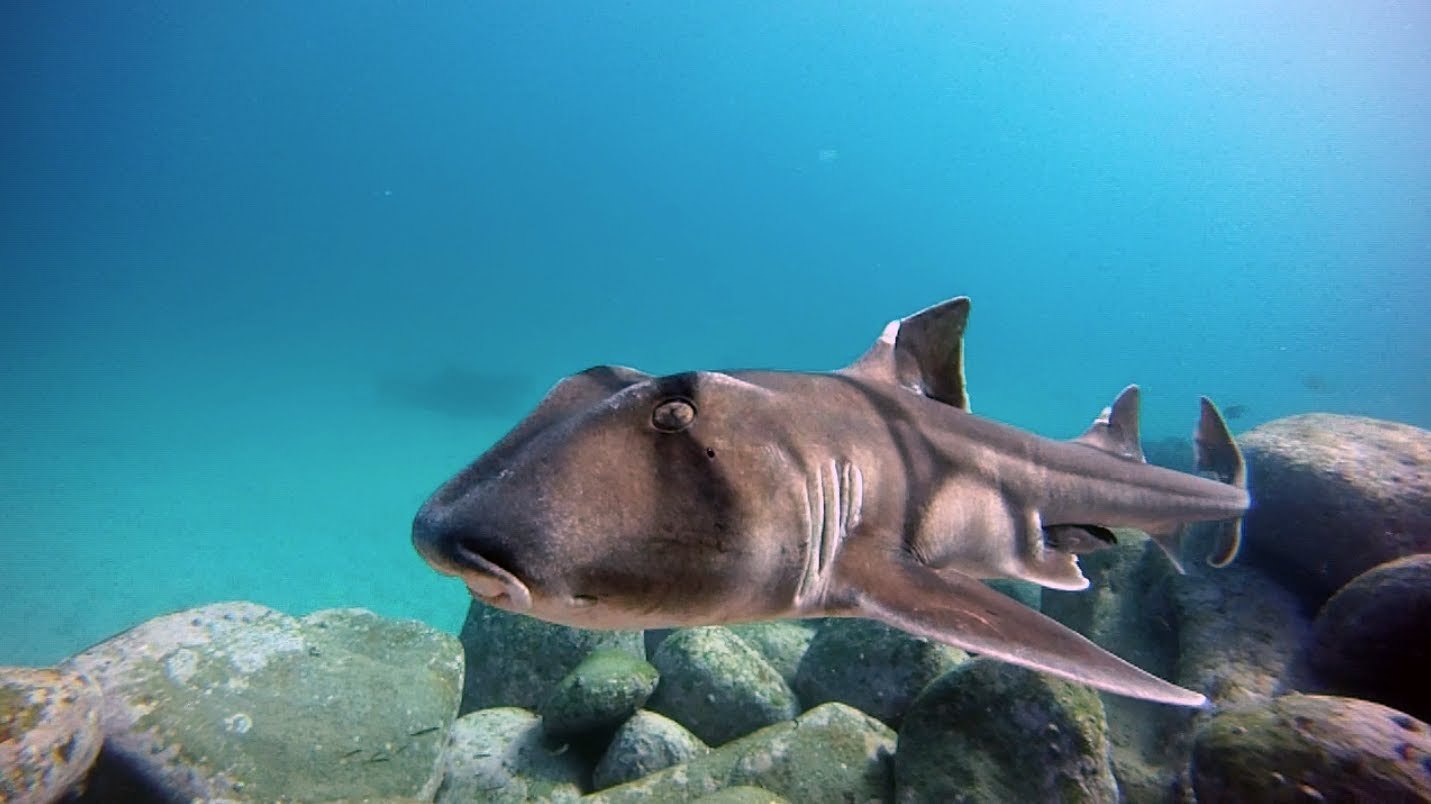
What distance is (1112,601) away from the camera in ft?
26.1

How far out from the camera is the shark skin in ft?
6.60

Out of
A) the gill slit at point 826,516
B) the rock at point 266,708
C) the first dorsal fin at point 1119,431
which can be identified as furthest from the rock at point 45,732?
the first dorsal fin at point 1119,431

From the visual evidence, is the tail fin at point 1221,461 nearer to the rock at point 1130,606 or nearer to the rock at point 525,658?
the rock at point 1130,606

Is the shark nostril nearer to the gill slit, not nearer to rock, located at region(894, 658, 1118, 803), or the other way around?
the gill slit

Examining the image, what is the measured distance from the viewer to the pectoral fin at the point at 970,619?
7.27 ft

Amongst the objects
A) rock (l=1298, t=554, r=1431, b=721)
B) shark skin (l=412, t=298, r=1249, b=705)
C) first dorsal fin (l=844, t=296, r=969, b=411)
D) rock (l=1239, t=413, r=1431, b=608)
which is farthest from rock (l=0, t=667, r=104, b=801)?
rock (l=1239, t=413, r=1431, b=608)

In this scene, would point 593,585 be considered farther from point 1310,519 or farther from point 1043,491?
point 1310,519

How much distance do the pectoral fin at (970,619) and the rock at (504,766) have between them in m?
4.59

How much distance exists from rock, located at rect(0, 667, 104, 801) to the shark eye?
218 inches

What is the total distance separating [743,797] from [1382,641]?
4.93 m

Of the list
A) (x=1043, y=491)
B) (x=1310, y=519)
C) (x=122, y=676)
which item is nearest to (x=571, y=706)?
(x=122, y=676)

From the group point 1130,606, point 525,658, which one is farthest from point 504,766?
point 1130,606

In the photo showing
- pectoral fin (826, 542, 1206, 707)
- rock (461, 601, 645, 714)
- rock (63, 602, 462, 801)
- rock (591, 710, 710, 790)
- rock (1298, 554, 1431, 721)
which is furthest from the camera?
rock (461, 601, 645, 714)

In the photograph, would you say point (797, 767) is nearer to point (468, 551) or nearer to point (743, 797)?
point (743, 797)
